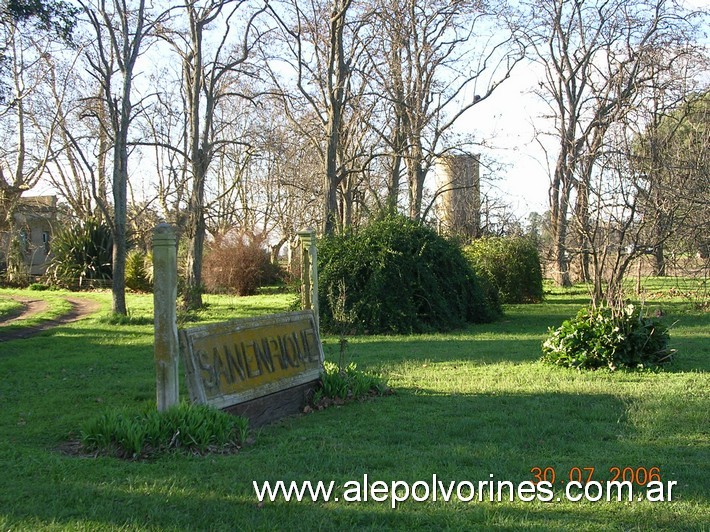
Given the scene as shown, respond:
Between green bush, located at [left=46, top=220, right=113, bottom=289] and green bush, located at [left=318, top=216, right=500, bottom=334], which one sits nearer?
green bush, located at [left=318, top=216, right=500, bottom=334]

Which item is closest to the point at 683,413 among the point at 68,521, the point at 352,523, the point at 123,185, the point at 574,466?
the point at 574,466

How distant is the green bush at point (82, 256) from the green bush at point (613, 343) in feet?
84.4

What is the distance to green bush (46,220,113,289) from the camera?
3164 cm

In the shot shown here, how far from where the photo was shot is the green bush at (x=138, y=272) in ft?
100

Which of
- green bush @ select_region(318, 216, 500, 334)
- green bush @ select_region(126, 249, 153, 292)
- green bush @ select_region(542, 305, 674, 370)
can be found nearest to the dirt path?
green bush @ select_region(126, 249, 153, 292)

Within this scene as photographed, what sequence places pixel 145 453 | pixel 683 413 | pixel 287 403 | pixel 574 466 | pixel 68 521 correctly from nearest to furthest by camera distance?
pixel 68 521
pixel 574 466
pixel 145 453
pixel 683 413
pixel 287 403

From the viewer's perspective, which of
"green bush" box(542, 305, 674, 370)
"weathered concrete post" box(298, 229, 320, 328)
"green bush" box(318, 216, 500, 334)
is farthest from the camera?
"green bush" box(318, 216, 500, 334)

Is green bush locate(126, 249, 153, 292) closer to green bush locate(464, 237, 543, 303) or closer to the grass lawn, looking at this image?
green bush locate(464, 237, 543, 303)

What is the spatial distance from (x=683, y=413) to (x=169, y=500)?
16.3ft

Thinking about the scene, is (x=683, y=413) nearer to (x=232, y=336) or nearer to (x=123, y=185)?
(x=232, y=336)

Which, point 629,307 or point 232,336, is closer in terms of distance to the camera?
point 232,336

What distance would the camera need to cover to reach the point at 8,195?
69.3 ft
